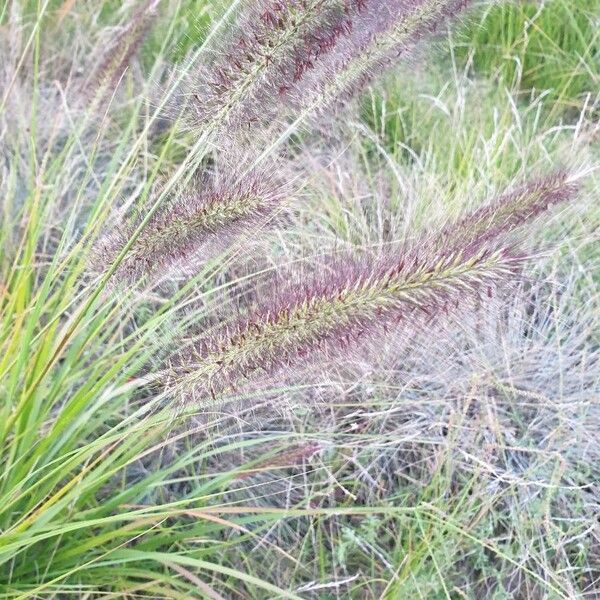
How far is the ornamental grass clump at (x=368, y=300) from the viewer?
1.15 meters

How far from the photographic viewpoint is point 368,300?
3.89 feet

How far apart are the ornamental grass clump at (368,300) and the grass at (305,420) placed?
0.12 meters

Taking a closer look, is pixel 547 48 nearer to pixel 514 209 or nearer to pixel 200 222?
pixel 514 209

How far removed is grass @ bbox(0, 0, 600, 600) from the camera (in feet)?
5.06

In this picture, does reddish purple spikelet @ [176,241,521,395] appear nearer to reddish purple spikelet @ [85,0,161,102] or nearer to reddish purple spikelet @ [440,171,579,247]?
reddish purple spikelet @ [440,171,579,247]

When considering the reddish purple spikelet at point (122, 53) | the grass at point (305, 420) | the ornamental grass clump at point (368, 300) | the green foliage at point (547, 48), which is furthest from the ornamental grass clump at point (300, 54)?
the green foliage at point (547, 48)

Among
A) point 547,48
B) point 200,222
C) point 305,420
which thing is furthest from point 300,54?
point 547,48

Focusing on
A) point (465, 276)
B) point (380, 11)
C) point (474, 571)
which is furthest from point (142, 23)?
point (474, 571)

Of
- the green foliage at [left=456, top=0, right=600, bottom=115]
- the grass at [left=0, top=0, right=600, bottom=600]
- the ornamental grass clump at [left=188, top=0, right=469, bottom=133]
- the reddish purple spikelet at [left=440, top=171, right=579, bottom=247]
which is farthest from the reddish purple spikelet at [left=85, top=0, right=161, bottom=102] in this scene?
the green foliage at [left=456, top=0, right=600, bottom=115]

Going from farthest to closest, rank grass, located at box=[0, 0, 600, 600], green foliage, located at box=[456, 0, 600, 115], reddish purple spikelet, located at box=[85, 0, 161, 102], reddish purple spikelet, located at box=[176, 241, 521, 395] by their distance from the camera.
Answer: green foliage, located at box=[456, 0, 600, 115], reddish purple spikelet, located at box=[85, 0, 161, 102], grass, located at box=[0, 0, 600, 600], reddish purple spikelet, located at box=[176, 241, 521, 395]

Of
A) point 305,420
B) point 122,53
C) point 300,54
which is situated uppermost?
point 300,54

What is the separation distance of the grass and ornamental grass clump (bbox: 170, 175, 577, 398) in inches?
4.6

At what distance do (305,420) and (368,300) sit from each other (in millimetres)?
808

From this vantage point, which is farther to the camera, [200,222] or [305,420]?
[305,420]
